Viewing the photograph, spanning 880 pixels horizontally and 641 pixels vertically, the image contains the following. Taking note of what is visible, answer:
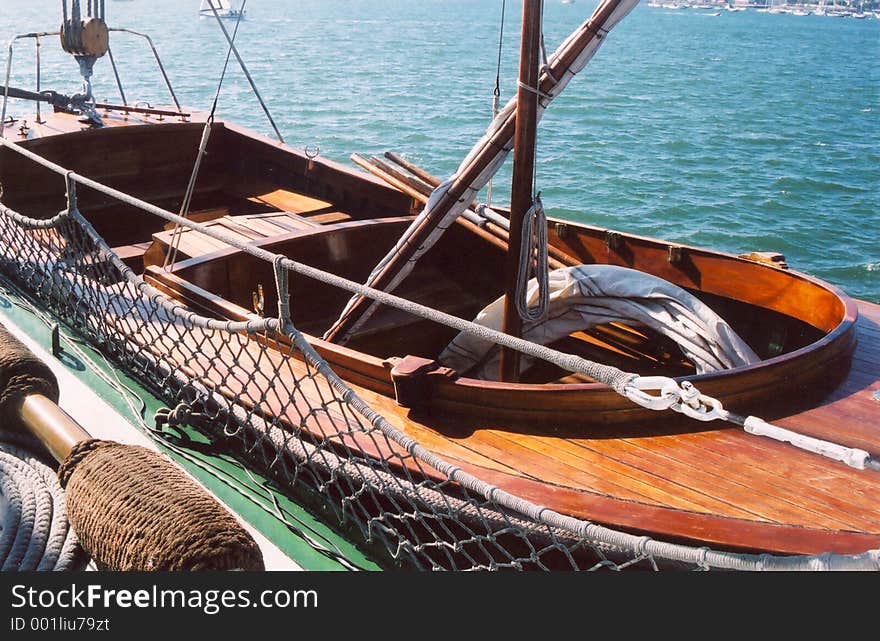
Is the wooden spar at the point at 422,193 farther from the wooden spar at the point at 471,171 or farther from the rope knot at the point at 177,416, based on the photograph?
the rope knot at the point at 177,416

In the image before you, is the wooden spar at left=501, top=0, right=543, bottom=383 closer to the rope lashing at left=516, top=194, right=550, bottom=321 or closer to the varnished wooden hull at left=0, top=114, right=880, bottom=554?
the rope lashing at left=516, top=194, right=550, bottom=321

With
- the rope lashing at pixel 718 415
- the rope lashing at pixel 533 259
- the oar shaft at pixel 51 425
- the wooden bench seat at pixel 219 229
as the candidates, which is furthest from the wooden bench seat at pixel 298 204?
the rope lashing at pixel 718 415

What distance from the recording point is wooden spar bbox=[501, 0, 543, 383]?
3873 mm

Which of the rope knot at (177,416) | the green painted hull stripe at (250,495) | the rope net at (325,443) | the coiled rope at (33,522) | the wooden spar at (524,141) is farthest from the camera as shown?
the rope knot at (177,416)

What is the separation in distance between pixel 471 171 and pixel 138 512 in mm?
2097

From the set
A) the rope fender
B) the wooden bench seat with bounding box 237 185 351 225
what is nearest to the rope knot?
the rope fender

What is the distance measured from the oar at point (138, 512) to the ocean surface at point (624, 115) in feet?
37.2

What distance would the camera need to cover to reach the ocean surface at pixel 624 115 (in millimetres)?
16641

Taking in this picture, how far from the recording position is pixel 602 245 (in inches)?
A: 217

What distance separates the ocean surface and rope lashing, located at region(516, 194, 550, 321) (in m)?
9.80

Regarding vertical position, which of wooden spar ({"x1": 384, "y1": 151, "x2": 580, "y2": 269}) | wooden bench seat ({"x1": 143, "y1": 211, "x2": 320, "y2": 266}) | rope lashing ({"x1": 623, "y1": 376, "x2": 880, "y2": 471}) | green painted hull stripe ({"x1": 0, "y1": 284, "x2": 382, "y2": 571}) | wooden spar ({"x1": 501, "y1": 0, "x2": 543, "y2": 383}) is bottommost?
green painted hull stripe ({"x1": 0, "y1": 284, "x2": 382, "y2": 571})

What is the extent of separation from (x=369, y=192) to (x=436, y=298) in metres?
1.46

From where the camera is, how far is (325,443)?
3.67 m

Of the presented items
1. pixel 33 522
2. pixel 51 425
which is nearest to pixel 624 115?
pixel 51 425
